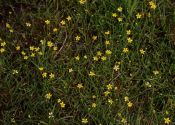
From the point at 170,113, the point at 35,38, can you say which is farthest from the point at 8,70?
the point at 170,113

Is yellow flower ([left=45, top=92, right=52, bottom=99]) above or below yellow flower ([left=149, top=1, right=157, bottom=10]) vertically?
below

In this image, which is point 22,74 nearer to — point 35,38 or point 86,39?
point 35,38

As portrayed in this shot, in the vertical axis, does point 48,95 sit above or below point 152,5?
below

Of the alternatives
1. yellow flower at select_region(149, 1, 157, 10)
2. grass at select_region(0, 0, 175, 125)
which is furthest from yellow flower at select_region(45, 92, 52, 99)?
yellow flower at select_region(149, 1, 157, 10)

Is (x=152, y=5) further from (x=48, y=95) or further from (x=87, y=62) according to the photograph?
(x=48, y=95)

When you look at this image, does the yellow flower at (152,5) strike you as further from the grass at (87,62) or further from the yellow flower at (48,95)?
the yellow flower at (48,95)

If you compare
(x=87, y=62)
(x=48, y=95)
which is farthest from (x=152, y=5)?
(x=48, y=95)

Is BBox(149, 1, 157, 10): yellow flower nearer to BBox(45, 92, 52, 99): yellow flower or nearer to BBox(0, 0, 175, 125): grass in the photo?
BBox(0, 0, 175, 125): grass

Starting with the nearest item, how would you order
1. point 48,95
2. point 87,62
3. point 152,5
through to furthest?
point 48,95
point 87,62
point 152,5
